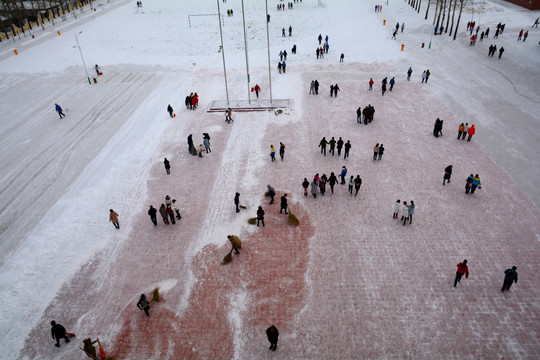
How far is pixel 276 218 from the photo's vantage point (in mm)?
15117

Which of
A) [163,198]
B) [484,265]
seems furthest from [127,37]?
[484,265]

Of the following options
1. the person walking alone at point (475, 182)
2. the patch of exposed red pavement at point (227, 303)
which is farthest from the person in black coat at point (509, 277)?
the patch of exposed red pavement at point (227, 303)

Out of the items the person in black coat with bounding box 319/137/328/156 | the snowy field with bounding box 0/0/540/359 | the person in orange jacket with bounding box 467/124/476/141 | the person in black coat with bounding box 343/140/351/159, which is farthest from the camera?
the person in orange jacket with bounding box 467/124/476/141

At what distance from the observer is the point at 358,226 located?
14531 mm

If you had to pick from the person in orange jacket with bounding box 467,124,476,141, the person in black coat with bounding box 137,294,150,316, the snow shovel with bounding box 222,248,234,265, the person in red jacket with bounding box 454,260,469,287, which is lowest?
the snow shovel with bounding box 222,248,234,265

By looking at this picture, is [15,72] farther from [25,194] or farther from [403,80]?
[403,80]

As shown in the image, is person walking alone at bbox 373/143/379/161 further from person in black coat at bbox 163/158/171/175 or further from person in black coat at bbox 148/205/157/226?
person in black coat at bbox 148/205/157/226

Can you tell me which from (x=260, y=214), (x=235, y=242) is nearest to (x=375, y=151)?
(x=260, y=214)

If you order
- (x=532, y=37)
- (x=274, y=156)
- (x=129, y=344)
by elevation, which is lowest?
(x=129, y=344)

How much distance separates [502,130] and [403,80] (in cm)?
992

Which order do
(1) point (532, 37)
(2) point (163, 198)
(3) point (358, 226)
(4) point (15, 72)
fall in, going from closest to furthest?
1. (3) point (358, 226)
2. (2) point (163, 198)
3. (4) point (15, 72)
4. (1) point (532, 37)

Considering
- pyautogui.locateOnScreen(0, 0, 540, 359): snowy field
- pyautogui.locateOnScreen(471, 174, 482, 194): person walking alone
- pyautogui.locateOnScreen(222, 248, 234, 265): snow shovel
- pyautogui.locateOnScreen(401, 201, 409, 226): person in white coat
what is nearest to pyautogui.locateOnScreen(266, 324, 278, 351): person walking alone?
pyautogui.locateOnScreen(0, 0, 540, 359): snowy field

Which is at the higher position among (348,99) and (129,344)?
(348,99)

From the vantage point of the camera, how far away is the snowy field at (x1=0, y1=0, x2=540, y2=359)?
1078 centimetres
